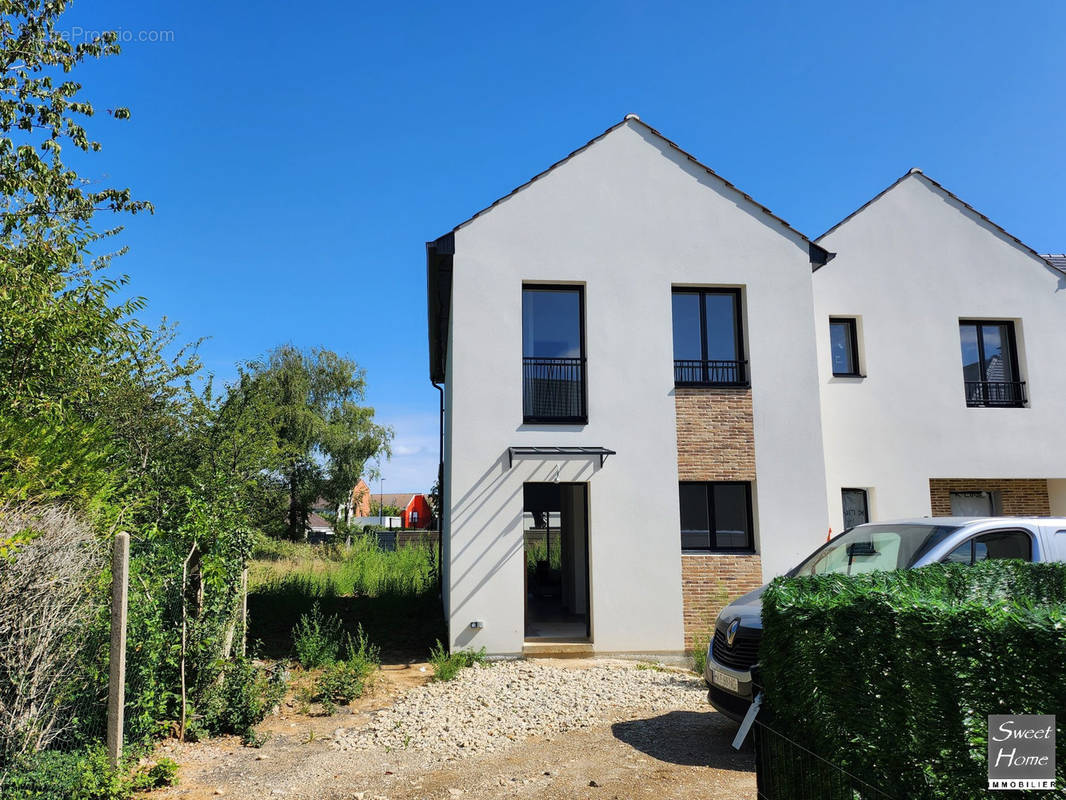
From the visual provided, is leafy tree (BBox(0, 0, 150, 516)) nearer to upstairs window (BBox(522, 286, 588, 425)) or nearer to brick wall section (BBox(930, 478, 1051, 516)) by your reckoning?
upstairs window (BBox(522, 286, 588, 425))

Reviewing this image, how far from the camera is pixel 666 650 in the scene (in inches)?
395

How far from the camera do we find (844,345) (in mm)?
12727

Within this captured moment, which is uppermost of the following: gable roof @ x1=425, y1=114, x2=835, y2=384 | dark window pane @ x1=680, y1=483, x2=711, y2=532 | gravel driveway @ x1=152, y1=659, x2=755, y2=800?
gable roof @ x1=425, y1=114, x2=835, y2=384

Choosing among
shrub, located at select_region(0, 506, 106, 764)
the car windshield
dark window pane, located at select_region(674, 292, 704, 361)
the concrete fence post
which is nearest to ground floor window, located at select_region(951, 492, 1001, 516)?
dark window pane, located at select_region(674, 292, 704, 361)

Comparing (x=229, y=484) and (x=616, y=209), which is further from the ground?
(x=616, y=209)

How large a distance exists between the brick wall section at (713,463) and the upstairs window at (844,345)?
2.81 m

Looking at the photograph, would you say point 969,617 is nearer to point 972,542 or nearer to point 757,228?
point 972,542

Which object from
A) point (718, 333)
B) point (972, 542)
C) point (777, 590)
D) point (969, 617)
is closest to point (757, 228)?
point (718, 333)

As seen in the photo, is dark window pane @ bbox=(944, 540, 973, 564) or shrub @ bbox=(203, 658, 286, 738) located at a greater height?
dark window pane @ bbox=(944, 540, 973, 564)

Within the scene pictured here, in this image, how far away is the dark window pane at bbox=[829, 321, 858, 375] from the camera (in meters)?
12.6

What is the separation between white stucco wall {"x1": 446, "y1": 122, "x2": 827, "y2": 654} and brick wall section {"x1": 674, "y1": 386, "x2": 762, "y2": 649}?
19 cm

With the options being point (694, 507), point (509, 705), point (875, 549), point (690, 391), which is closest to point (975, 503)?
point (694, 507)

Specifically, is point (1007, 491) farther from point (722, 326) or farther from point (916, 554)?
point (916, 554)

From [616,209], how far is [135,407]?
7.44 m
